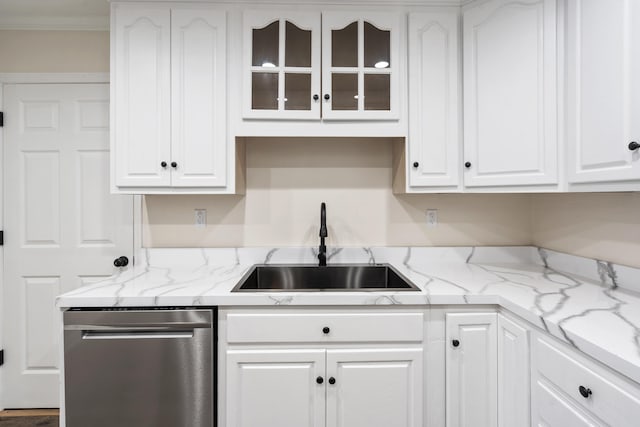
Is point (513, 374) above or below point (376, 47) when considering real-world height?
below

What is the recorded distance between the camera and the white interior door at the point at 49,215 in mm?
1990

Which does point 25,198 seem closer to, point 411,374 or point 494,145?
point 411,374

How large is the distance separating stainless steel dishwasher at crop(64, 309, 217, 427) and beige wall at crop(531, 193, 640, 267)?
187cm

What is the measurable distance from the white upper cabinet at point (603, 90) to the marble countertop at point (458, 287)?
0.47m

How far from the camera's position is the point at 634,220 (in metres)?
1.37

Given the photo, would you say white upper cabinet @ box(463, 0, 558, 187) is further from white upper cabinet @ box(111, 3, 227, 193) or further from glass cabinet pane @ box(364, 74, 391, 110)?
white upper cabinet @ box(111, 3, 227, 193)

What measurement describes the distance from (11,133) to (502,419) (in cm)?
298

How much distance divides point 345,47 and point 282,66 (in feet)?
1.12

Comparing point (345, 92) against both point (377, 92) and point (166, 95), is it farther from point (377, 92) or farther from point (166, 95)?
point (166, 95)

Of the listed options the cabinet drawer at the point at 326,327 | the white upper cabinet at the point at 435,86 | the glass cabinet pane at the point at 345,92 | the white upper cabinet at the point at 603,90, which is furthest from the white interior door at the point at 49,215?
the white upper cabinet at the point at 603,90

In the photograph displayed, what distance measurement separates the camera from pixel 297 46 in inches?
65.6

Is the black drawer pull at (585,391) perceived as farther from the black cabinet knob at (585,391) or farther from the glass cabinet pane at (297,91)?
the glass cabinet pane at (297,91)

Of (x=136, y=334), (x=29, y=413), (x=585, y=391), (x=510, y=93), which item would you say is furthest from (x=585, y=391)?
(x=29, y=413)

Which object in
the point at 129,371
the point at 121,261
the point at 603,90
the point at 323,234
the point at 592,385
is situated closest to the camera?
the point at 592,385
